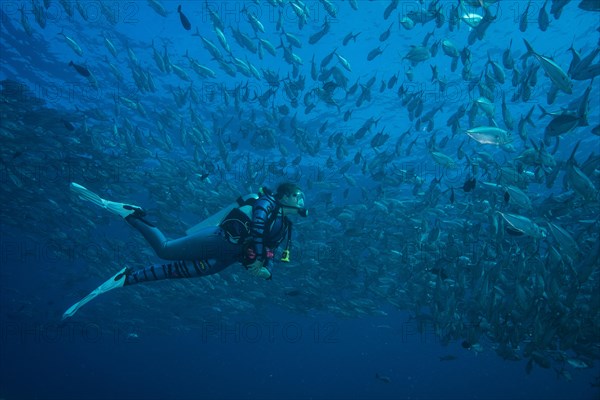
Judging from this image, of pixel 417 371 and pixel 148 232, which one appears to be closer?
pixel 148 232

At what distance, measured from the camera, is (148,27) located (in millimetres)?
14883

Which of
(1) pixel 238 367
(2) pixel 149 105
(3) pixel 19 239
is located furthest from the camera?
(1) pixel 238 367

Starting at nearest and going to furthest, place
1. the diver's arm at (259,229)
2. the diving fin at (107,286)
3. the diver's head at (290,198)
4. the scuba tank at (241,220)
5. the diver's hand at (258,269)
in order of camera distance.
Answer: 1. the diver's arm at (259,229)
2. the diver's hand at (258,269)
3. the scuba tank at (241,220)
4. the diver's head at (290,198)
5. the diving fin at (107,286)

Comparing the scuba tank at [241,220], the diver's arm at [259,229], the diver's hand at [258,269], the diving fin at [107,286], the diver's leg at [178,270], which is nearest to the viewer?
the diver's arm at [259,229]

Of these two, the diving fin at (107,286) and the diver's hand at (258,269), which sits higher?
the diver's hand at (258,269)

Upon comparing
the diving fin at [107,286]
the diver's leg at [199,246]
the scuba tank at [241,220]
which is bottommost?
the diving fin at [107,286]

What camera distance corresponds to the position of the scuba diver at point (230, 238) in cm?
486

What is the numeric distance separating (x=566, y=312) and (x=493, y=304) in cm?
160

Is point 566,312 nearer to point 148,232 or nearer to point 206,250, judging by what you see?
point 206,250

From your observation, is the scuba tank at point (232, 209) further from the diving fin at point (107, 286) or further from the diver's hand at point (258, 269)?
the diving fin at point (107, 286)

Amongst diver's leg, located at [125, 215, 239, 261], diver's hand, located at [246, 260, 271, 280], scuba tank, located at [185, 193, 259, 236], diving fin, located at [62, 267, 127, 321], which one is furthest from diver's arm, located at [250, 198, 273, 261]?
diving fin, located at [62, 267, 127, 321]

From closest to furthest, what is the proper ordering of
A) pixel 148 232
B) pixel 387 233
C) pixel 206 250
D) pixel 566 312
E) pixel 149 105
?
pixel 206 250, pixel 148 232, pixel 566 312, pixel 387 233, pixel 149 105

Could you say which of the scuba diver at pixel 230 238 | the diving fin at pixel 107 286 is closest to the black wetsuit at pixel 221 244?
the scuba diver at pixel 230 238

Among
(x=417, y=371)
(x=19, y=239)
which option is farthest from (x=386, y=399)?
(x=19, y=239)
